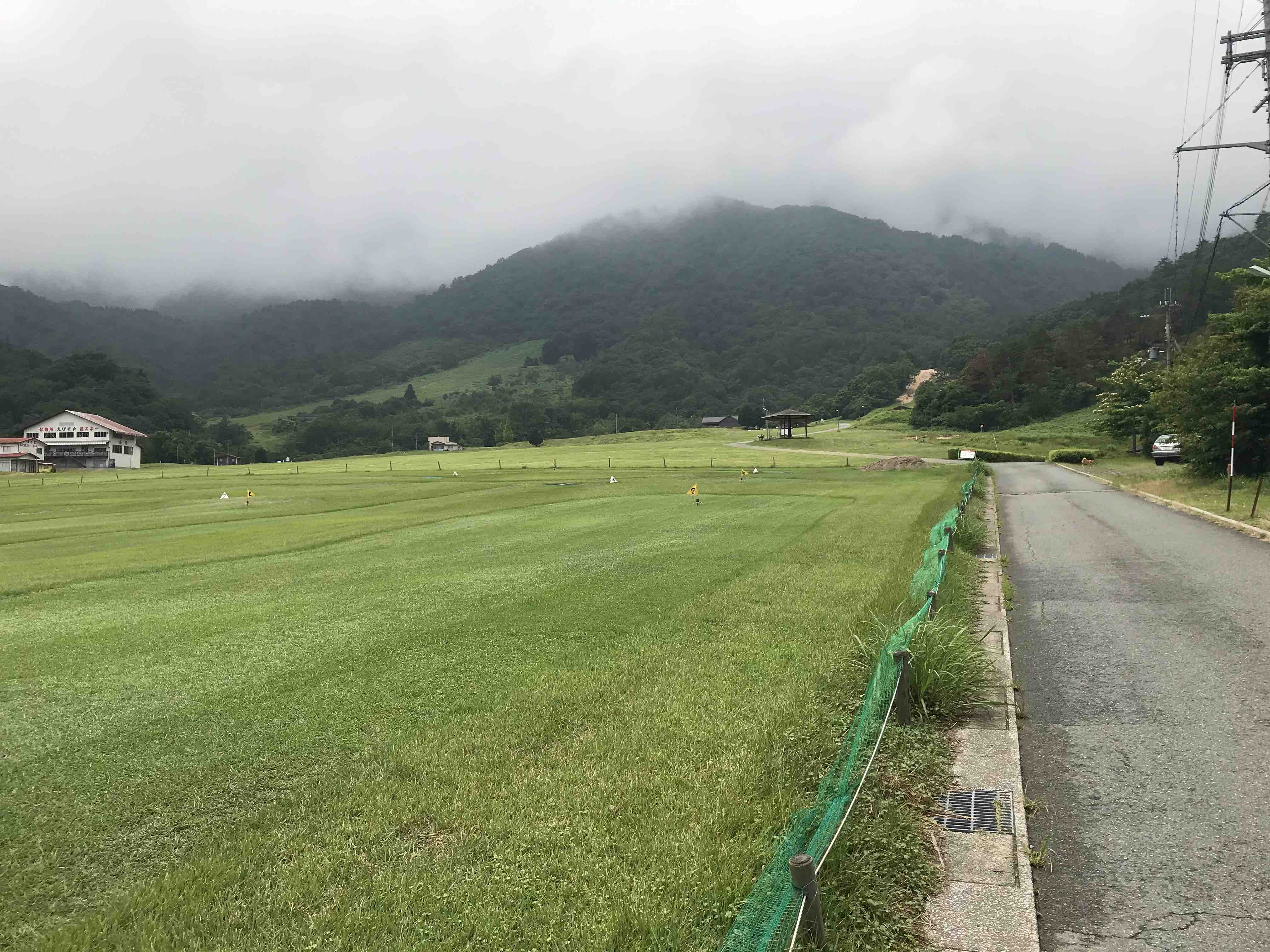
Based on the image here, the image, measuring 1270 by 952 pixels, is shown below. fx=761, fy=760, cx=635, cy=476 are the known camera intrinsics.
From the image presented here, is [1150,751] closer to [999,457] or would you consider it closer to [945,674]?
[945,674]

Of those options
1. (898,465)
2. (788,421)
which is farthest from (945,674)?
(788,421)

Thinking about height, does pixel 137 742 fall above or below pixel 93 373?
below

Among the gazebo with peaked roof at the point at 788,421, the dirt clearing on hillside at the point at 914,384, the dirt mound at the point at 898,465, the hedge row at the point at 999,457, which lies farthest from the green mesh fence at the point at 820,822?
the dirt clearing on hillside at the point at 914,384

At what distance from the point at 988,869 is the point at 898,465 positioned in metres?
52.7

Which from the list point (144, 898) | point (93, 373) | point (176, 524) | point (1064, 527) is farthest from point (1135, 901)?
point (93, 373)

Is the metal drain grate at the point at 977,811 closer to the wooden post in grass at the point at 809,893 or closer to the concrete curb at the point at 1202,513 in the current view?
the wooden post in grass at the point at 809,893

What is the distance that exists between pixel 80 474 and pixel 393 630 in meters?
86.6

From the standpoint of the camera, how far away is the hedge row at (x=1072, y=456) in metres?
57.0

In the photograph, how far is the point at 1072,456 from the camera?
188 feet

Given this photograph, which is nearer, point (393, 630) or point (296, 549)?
point (393, 630)

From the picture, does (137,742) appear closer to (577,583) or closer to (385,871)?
(385,871)

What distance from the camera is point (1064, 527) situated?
19312 millimetres

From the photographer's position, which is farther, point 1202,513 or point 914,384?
point 914,384

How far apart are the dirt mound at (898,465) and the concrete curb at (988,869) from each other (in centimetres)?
4749
